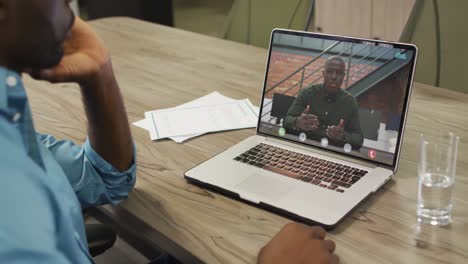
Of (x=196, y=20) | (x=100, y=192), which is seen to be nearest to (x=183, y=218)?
(x=100, y=192)

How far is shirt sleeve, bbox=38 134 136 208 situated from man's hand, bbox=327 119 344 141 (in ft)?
1.34

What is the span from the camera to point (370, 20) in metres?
2.58

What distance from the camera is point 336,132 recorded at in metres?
1.13

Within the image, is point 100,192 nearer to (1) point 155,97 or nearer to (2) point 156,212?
(2) point 156,212

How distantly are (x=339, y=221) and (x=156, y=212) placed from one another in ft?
1.10

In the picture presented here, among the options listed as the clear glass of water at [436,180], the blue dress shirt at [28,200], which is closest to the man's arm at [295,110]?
the clear glass of water at [436,180]

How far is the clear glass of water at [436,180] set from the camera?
95 cm

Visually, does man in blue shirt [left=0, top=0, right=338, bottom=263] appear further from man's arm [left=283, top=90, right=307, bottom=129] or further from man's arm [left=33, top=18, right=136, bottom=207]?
man's arm [left=283, top=90, right=307, bottom=129]

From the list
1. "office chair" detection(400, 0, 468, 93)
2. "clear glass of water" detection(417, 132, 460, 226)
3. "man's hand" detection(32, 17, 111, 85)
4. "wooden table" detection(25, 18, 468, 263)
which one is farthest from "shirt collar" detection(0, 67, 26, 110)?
"office chair" detection(400, 0, 468, 93)

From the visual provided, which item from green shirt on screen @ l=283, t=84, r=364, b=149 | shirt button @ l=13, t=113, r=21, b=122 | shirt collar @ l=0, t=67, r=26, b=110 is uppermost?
shirt collar @ l=0, t=67, r=26, b=110

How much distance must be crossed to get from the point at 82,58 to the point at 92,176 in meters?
0.24

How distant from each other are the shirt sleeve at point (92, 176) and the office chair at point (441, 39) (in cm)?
121

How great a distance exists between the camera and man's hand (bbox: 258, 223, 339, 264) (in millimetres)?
848

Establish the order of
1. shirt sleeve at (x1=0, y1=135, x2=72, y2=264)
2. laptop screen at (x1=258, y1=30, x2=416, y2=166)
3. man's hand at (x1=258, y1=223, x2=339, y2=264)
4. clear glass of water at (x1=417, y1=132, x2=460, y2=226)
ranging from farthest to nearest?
laptop screen at (x1=258, y1=30, x2=416, y2=166) < clear glass of water at (x1=417, y1=132, x2=460, y2=226) < man's hand at (x1=258, y1=223, x2=339, y2=264) < shirt sleeve at (x1=0, y1=135, x2=72, y2=264)
